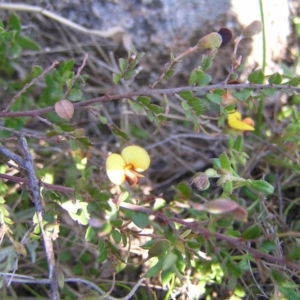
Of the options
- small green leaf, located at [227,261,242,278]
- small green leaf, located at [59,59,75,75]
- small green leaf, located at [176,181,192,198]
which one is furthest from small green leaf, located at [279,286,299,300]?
small green leaf, located at [59,59,75,75]

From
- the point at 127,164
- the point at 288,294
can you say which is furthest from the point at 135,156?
the point at 288,294

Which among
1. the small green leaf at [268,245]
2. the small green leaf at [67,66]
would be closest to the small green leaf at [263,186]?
the small green leaf at [268,245]

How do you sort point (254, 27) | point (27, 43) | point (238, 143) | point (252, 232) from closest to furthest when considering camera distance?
point (252, 232), point (254, 27), point (238, 143), point (27, 43)

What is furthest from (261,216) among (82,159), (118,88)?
(118,88)

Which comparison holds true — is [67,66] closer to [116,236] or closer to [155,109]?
[155,109]

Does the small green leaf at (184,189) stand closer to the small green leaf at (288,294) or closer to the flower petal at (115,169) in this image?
the flower petal at (115,169)

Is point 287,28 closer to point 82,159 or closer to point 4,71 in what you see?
point 82,159
